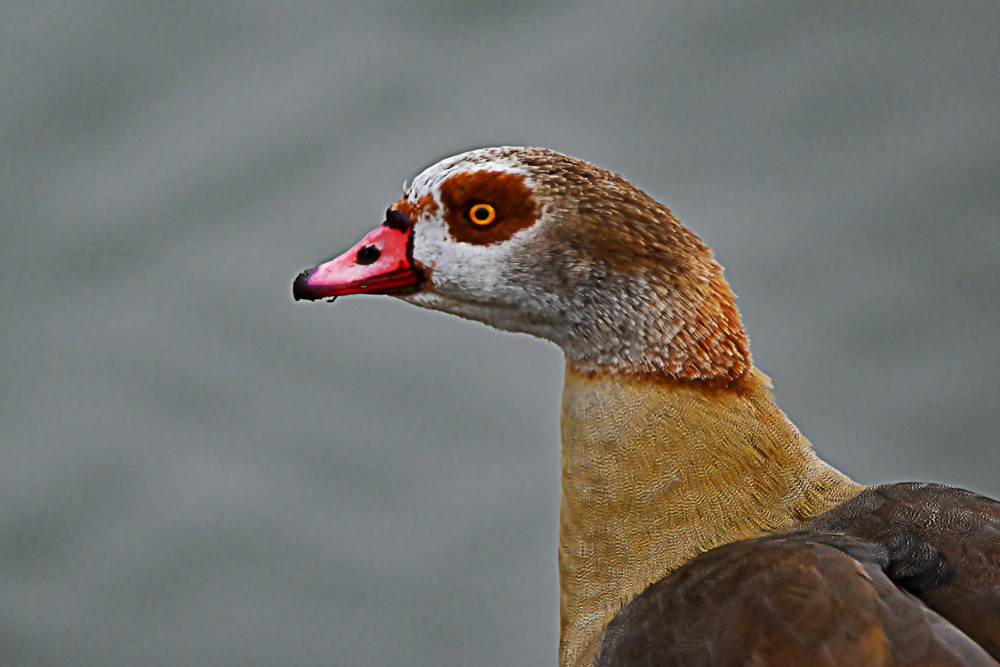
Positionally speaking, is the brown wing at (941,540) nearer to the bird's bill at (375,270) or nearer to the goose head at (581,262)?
the goose head at (581,262)

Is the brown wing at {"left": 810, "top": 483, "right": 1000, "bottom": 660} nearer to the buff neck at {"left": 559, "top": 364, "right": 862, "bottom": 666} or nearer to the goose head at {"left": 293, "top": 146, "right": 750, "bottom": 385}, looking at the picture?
the buff neck at {"left": 559, "top": 364, "right": 862, "bottom": 666}

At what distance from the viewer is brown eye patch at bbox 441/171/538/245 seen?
145cm

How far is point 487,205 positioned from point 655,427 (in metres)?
0.37

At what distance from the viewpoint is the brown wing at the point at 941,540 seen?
1.32 m

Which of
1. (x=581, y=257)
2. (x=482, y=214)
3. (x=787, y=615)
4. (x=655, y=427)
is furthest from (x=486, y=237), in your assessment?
(x=787, y=615)

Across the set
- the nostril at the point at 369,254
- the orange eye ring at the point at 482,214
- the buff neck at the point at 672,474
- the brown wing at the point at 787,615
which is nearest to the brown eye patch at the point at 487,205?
the orange eye ring at the point at 482,214

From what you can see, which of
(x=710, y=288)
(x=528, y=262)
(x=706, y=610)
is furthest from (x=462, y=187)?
(x=706, y=610)

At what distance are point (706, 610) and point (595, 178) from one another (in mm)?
572

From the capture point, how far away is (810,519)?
1.49 metres

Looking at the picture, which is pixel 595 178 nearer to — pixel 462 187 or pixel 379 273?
pixel 462 187

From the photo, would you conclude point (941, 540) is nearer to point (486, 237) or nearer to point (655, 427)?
point (655, 427)

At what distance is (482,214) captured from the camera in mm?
1476

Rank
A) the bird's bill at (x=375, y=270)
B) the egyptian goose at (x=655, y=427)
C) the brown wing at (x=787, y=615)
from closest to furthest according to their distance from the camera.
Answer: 1. the brown wing at (x=787, y=615)
2. the egyptian goose at (x=655, y=427)
3. the bird's bill at (x=375, y=270)

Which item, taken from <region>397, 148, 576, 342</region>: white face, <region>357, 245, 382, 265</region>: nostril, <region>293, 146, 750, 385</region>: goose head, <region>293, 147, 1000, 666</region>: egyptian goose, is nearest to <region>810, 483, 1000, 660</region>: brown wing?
<region>293, 147, 1000, 666</region>: egyptian goose
